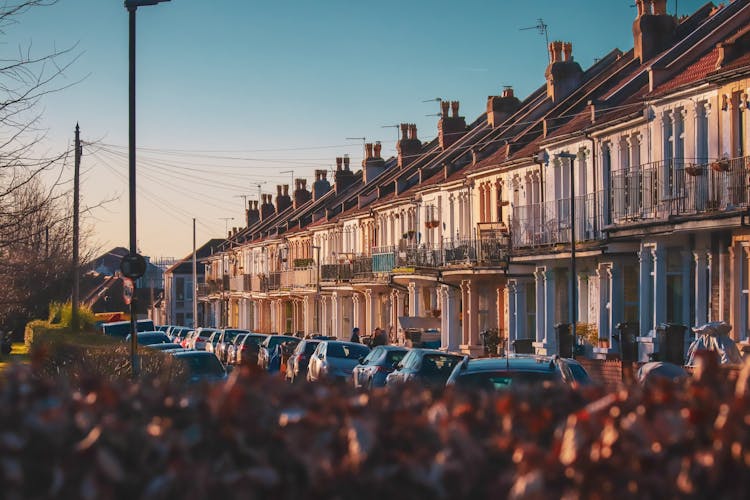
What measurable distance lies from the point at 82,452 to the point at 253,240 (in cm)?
9573

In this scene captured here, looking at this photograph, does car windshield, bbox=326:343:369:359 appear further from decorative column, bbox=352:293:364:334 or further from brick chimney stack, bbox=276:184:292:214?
brick chimney stack, bbox=276:184:292:214

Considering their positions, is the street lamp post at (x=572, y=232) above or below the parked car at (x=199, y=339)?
above

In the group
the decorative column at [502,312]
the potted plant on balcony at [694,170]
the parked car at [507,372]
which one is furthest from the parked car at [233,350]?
the parked car at [507,372]

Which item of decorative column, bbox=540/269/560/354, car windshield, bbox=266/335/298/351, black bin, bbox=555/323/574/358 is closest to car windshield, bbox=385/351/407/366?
black bin, bbox=555/323/574/358

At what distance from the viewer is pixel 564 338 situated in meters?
36.5

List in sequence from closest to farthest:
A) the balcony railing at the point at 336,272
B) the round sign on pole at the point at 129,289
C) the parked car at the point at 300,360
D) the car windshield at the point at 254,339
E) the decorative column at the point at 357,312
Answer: the round sign on pole at the point at 129,289 → the parked car at the point at 300,360 → the car windshield at the point at 254,339 → the balcony railing at the point at 336,272 → the decorative column at the point at 357,312

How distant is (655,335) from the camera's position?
31125 millimetres

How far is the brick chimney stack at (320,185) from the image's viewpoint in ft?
314

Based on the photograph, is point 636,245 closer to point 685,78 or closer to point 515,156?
point 685,78

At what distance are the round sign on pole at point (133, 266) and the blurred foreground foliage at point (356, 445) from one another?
53.9ft

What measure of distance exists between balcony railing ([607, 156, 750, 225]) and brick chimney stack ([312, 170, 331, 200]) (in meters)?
62.8

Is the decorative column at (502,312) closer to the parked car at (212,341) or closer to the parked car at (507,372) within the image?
the parked car at (212,341)

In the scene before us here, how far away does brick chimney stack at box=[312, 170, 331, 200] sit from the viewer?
95625 mm

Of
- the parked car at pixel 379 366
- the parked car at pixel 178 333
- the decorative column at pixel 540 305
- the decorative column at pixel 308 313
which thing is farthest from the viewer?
the decorative column at pixel 308 313
